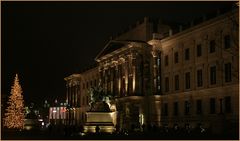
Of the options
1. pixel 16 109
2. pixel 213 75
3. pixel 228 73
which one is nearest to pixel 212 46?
pixel 213 75

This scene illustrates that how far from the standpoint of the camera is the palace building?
50469 millimetres

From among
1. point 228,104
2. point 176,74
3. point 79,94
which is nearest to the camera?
point 228,104

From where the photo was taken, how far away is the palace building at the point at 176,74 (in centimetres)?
5047

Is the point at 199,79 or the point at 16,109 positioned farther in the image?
the point at 16,109

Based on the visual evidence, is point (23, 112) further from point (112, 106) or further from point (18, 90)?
point (112, 106)

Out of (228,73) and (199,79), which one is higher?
(228,73)

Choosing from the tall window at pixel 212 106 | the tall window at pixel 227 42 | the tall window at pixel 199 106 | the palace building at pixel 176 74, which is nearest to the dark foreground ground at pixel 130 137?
the palace building at pixel 176 74

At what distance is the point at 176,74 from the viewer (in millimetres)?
62500

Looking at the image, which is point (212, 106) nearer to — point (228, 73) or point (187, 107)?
point (228, 73)

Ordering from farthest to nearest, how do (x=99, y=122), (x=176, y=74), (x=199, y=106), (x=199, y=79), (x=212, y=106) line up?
(x=176, y=74) → (x=199, y=79) → (x=199, y=106) → (x=212, y=106) → (x=99, y=122)

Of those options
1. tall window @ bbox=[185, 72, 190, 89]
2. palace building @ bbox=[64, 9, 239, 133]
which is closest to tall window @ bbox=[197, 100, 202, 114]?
palace building @ bbox=[64, 9, 239, 133]

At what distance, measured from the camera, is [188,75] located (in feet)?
196

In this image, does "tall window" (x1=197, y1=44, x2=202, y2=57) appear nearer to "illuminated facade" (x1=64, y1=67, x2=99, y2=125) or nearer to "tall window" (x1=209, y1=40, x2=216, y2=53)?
"tall window" (x1=209, y1=40, x2=216, y2=53)

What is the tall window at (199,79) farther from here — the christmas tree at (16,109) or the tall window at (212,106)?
the christmas tree at (16,109)
